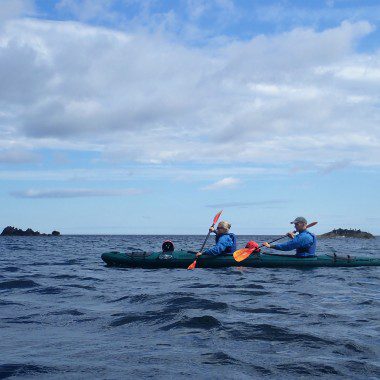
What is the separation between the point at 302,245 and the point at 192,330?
895 centimetres

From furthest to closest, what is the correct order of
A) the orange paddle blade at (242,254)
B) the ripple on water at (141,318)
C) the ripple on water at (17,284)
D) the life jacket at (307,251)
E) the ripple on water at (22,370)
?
the life jacket at (307,251) < the orange paddle blade at (242,254) < the ripple on water at (17,284) < the ripple on water at (141,318) < the ripple on water at (22,370)

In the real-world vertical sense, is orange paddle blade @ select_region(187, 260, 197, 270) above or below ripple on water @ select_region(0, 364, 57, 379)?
above

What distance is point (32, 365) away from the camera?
482 centimetres

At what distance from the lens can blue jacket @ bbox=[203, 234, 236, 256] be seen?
583 inches

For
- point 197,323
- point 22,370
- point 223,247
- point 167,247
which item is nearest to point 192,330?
point 197,323

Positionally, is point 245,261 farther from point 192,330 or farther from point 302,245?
point 192,330

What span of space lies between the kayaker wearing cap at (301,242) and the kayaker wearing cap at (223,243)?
3.63 ft

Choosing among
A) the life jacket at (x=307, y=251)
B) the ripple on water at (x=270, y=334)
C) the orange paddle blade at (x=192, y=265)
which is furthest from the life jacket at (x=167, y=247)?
the ripple on water at (x=270, y=334)

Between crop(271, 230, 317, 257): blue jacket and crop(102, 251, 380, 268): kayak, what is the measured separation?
226 mm

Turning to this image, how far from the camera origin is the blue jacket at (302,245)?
47.1 feet

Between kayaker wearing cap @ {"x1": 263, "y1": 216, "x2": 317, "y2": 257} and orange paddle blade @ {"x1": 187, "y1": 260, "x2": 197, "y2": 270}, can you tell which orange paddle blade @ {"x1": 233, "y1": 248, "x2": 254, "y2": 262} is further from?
orange paddle blade @ {"x1": 187, "y1": 260, "x2": 197, "y2": 270}

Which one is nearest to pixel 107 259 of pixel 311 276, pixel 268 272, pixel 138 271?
pixel 138 271

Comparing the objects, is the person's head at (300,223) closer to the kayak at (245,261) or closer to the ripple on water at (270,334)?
the kayak at (245,261)

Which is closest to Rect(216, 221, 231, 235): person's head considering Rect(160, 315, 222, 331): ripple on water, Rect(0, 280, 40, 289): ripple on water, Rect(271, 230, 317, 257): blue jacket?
Rect(271, 230, 317, 257): blue jacket
